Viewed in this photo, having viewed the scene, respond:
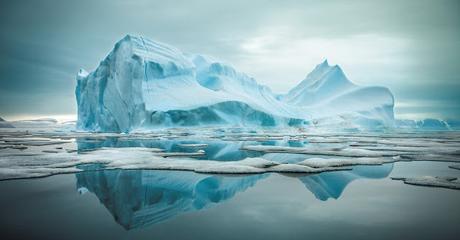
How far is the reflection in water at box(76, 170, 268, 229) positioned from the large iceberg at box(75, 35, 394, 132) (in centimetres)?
3066

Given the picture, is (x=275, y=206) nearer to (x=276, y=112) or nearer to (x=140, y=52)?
(x=140, y=52)

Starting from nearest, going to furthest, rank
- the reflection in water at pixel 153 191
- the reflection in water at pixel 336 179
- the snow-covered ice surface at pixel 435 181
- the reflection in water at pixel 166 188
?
the reflection in water at pixel 153 191 → the reflection in water at pixel 166 188 → the reflection in water at pixel 336 179 → the snow-covered ice surface at pixel 435 181

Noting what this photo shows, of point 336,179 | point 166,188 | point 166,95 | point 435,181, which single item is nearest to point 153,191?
point 166,188

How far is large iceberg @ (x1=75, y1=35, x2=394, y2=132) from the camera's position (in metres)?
41.9

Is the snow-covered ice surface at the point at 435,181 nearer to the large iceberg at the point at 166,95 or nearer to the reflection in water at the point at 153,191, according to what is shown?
the reflection in water at the point at 153,191

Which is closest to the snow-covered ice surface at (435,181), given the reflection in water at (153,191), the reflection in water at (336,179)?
the reflection in water at (336,179)

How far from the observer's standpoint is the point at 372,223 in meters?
5.88

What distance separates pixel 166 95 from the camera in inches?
1702

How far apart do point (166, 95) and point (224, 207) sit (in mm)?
37493

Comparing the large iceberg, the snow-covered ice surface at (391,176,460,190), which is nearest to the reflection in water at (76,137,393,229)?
the snow-covered ice surface at (391,176,460,190)

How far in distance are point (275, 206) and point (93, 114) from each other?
47.8 meters

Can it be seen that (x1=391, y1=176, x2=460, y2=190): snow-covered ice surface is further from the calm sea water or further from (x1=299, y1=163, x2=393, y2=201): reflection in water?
(x1=299, y1=163, x2=393, y2=201): reflection in water

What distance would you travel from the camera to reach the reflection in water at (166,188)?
6.57 m

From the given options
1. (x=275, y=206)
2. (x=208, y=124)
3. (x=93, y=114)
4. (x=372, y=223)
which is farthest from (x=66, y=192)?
(x=93, y=114)
